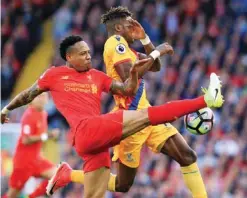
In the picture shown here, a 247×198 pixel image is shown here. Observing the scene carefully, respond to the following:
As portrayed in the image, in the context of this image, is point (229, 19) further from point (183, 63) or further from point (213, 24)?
point (183, 63)

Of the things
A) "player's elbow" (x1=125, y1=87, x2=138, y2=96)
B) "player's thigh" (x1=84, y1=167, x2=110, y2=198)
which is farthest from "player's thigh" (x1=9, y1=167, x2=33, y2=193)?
"player's elbow" (x1=125, y1=87, x2=138, y2=96)

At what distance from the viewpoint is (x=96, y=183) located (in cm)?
1155

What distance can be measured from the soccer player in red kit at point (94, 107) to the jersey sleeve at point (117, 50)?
290 mm

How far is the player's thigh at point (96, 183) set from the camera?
37.8 ft

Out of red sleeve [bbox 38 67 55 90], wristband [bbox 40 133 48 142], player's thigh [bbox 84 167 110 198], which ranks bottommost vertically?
player's thigh [bbox 84 167 110 198]

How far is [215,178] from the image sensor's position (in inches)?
727

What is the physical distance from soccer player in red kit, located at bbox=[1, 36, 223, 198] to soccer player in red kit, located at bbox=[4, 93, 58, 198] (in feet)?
9.43

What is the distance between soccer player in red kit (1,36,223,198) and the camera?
36.6ft

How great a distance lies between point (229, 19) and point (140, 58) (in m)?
10.4

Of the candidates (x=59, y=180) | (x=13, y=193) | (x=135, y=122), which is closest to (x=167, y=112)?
(x=135, y=122)

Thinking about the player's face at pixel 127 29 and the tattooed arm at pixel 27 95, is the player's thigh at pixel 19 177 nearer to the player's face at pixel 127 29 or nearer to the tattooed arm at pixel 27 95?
the tattooed arm at pixel 27 95

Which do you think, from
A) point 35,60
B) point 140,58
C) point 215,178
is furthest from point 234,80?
point 140,58

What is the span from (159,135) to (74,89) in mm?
1280

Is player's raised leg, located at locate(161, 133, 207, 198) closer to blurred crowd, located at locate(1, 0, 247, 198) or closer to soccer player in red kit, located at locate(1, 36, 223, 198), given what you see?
soccer player in red kit, located at locate(1, 36, 223, 198)
